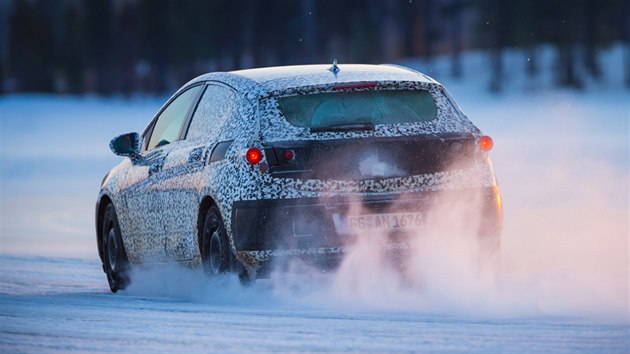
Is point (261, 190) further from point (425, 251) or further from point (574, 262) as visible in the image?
point (574, 262)

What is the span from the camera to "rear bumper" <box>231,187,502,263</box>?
8891mm

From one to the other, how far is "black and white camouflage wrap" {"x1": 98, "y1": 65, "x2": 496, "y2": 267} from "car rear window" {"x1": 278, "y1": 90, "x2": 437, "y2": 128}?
2.0 inches

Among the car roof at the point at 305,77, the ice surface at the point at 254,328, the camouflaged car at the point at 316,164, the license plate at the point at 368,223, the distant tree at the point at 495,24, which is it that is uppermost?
the distant tree at the point at 495,24

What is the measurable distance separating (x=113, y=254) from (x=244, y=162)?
322 cm

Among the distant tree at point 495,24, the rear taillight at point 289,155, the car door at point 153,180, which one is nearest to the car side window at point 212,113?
the car door at point 153,180

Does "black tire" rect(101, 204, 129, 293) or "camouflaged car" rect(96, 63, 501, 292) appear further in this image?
"black tire" rect(101, 204, 129, 293)

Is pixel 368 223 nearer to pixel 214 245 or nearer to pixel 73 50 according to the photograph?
pixel 214 245

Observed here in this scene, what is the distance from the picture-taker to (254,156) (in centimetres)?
899

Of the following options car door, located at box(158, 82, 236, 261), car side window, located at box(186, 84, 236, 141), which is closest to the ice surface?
car door, located at box(158, 82, 236, 261)

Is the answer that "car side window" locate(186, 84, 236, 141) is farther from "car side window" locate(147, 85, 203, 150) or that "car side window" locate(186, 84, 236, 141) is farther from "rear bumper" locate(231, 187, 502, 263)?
"rear bumper" locate(231, 187, 502, 263)

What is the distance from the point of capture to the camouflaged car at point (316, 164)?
8.91 metres

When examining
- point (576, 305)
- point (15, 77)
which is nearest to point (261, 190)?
point (576, 305)

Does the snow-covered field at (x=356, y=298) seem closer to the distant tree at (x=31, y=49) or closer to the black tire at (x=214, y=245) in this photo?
the black tire at (x=214, y=245)

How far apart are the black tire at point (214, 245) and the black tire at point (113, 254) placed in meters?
1.94
